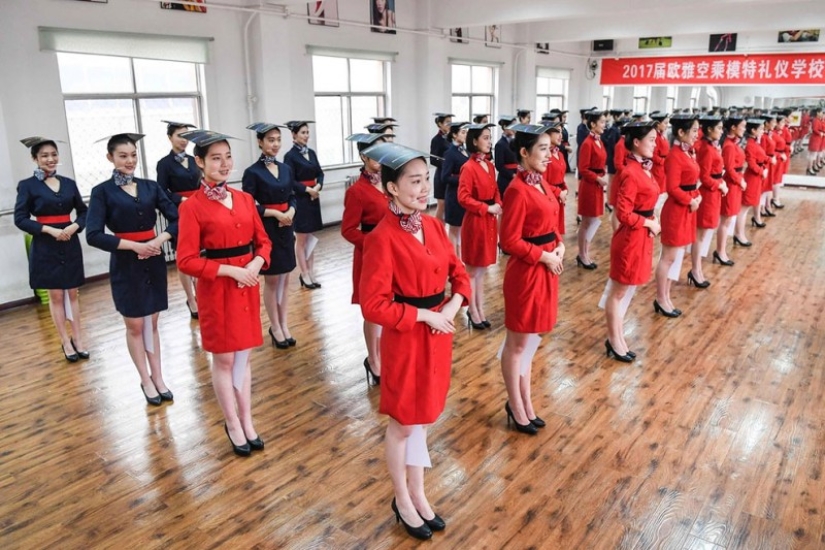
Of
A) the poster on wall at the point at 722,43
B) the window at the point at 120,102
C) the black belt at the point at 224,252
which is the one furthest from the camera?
the poster on wall at the point at 722,43

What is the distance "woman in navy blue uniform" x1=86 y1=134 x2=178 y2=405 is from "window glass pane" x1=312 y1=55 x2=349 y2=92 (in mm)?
5909

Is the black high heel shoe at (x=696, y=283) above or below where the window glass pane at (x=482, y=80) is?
below

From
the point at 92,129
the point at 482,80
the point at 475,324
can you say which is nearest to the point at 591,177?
the point at 475,324

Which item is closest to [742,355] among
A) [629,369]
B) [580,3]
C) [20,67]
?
[629,369]

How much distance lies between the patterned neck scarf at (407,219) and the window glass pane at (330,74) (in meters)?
7.24

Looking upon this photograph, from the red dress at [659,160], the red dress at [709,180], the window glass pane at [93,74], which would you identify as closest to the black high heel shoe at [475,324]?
the red dress at [709,180]

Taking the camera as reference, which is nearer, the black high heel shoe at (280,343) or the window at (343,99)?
the black high heel shoe at (280,343)

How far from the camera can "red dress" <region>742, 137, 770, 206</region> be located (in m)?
7.39

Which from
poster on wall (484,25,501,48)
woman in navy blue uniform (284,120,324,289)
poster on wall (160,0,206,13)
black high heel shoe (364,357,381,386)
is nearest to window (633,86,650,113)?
poster on wall (484,25,501,48)

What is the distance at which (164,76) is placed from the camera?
7430mm

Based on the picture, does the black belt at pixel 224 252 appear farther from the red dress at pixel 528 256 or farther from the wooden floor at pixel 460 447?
the red dress at pixel 528 256

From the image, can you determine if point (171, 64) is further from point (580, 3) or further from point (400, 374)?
point (400, 374)

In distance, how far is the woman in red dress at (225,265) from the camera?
2.96 meters

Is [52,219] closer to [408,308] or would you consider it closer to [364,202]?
[364,202]
